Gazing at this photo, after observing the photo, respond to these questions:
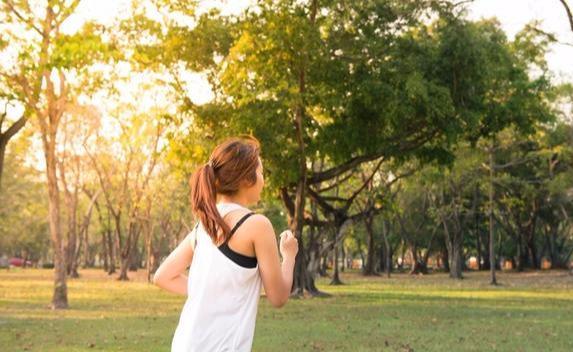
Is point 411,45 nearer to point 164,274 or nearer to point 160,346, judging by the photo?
point 160,346

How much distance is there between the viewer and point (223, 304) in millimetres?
3246

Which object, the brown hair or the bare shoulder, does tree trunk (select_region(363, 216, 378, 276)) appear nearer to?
the brown hair

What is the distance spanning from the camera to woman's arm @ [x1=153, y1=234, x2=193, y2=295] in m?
3.60

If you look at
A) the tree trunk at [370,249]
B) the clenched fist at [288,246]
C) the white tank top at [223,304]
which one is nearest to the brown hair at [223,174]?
the white tank top at [223,304]

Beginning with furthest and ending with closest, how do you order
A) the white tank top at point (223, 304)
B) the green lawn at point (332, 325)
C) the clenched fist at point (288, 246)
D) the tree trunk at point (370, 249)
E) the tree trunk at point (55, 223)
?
the tree trunk at point (370, 249), the tree trunk at point (55, 223), the green lawn at point (332, 325), the clenched fist at point (288, 246), the white tank top at point (223, 304)

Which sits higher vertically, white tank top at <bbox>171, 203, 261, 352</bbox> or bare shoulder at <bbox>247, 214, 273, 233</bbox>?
bare shoulder at <bbox>247, 214, 273, 233</bbox>

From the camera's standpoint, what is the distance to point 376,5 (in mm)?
29016

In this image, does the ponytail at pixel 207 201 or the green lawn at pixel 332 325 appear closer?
the ponytail at pixel 207 201

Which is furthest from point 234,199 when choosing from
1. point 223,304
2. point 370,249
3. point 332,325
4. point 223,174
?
point 370,249

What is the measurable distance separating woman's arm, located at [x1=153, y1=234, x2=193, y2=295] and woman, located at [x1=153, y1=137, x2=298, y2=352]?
22 cm

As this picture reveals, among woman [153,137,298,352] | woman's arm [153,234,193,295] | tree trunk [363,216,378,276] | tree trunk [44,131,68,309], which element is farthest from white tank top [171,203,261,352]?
tree trunk [363,216,378,276]

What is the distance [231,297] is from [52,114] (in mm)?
21317

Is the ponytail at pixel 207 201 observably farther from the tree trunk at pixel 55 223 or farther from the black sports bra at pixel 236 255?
the tree trunk at pixel 55 223

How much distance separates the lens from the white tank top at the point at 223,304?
321 centimetres
